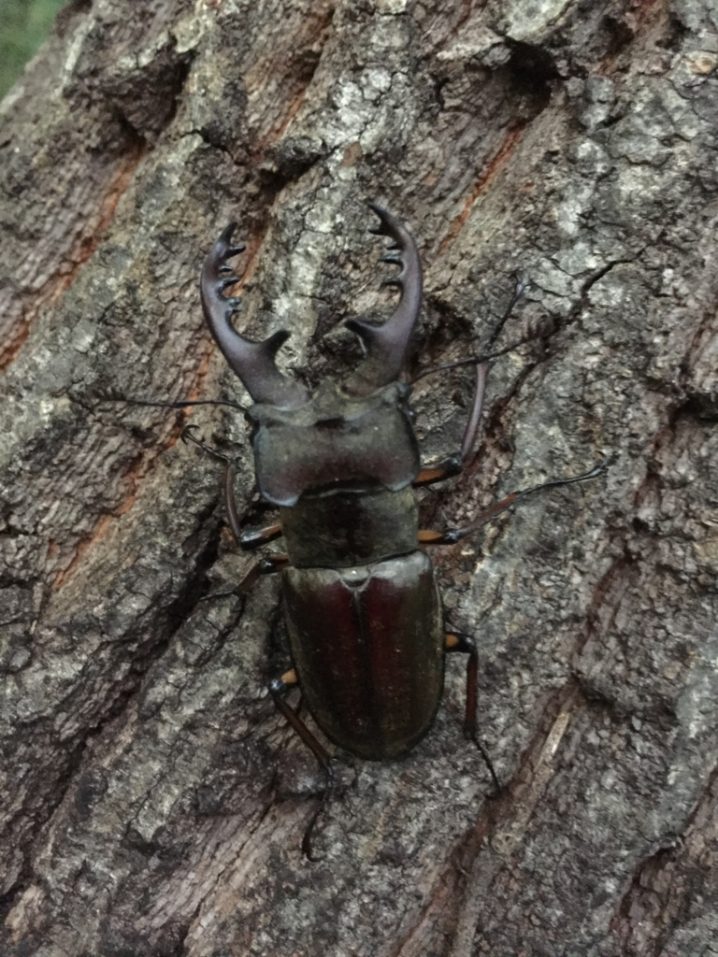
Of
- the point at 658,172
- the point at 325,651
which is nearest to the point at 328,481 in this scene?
the point at 325,651

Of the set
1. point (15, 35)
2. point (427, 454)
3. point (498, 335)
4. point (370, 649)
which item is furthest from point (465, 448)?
point (15, 35)

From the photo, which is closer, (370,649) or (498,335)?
(498,335)

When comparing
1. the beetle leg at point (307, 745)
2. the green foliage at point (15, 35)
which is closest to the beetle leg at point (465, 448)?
the beetle leg at point (307, 745)

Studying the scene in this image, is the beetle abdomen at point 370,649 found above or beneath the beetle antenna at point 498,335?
beneath

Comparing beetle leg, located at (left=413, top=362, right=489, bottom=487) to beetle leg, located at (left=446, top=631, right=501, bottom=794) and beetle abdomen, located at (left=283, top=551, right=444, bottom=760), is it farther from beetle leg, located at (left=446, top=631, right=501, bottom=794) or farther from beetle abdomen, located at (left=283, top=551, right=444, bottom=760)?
beetle leg, located at (left=446, top=631, right=501, bottom=794)

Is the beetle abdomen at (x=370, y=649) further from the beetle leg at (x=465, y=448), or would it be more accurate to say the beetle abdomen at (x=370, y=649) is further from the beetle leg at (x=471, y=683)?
the beetle leg at (x=465, y=448)

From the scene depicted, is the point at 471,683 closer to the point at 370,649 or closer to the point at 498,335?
the point at 370,649
